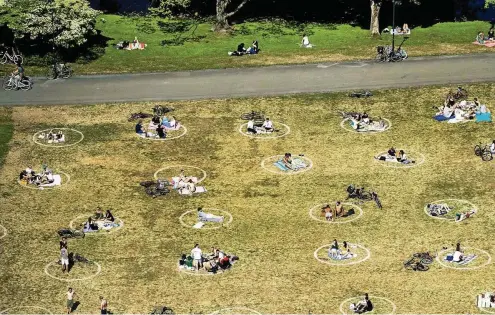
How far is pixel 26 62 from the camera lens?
132 meters

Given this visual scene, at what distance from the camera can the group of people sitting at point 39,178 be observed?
10444 cm

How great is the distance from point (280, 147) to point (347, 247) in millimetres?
21840

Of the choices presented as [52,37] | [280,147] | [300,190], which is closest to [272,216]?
[300,190]

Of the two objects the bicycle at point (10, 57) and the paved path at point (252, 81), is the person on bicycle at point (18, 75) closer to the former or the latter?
the paved path at point (252, 81)

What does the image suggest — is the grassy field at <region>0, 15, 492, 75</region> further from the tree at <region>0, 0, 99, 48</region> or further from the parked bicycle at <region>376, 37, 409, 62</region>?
the tree at <region>0, 0, 99, 48</region>

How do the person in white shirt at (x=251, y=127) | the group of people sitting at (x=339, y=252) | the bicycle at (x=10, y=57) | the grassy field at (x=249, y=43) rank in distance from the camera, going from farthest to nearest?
the grassy field at (x=249, y=43), the bicycle at (x=10, y=57), the person in white shirt at (x=251, y=127), the group of people sitting at (x=339, y=252)

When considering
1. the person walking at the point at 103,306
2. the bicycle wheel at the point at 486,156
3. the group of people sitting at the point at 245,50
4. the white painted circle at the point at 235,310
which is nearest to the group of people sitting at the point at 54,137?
the group of people sitting at the point at 245,50

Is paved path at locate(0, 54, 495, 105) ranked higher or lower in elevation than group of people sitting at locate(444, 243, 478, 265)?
higher

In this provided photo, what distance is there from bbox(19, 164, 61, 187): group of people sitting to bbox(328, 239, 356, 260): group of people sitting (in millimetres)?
28108

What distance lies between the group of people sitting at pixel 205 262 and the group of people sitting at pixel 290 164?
19166mm

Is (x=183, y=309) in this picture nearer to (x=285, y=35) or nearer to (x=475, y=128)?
(x=475, y=128)

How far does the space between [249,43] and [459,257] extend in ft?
182

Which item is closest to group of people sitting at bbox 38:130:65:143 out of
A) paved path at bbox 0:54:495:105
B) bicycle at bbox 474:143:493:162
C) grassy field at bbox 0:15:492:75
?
paved path at bbox 0:54:495:105

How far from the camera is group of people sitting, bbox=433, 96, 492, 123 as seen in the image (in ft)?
385
